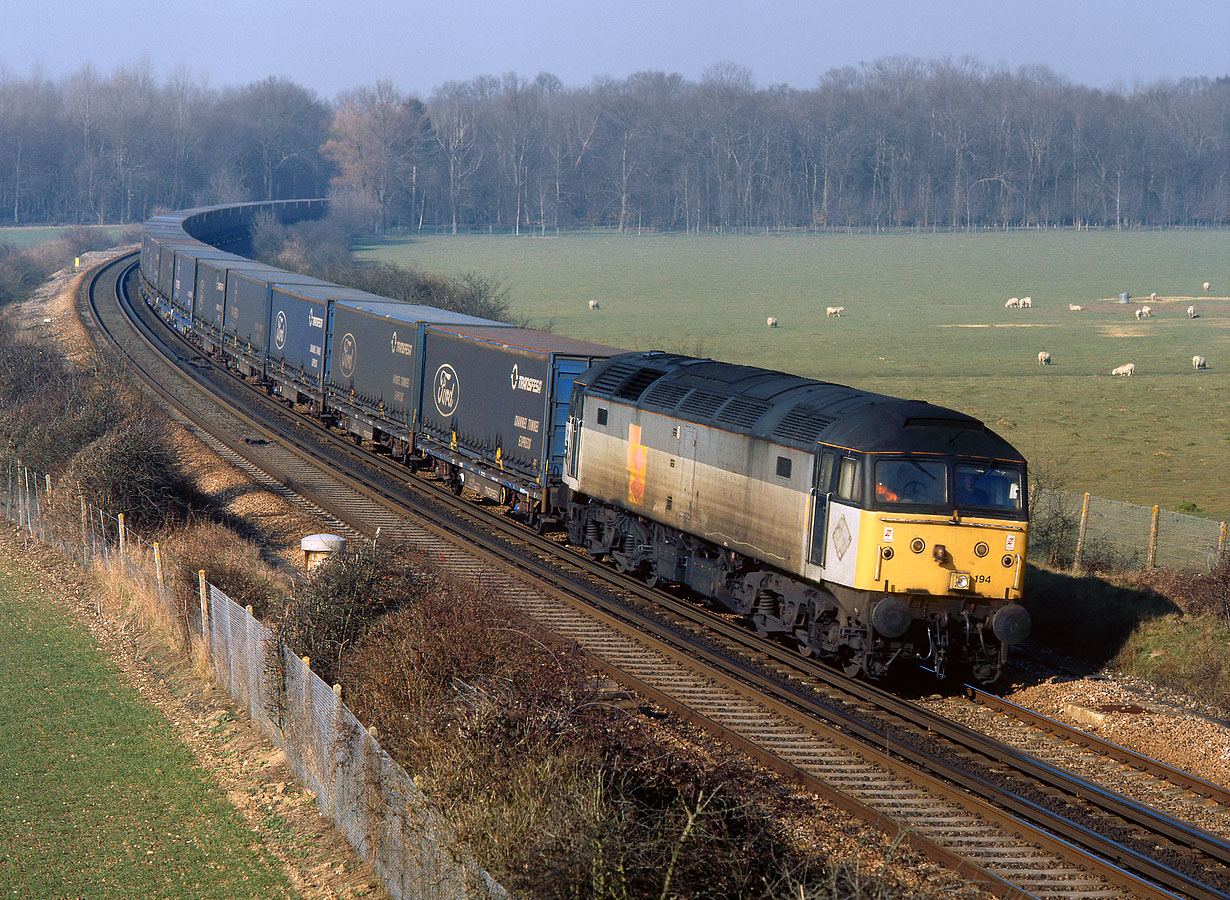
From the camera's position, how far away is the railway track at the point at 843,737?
11336 mm

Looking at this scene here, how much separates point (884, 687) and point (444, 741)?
8429 millimetres

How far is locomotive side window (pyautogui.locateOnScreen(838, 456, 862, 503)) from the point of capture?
51.2ft

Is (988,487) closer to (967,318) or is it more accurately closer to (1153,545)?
(1153,545)

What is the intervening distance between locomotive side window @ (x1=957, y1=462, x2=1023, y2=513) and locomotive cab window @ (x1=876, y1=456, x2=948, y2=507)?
0.88 ft

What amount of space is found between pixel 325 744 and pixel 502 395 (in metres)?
13.9

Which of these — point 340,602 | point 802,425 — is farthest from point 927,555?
point 340,602

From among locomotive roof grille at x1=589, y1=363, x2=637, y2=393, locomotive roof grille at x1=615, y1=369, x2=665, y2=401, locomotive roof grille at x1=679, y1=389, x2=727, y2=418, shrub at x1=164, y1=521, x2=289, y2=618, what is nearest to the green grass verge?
shrub at x1=164, y1=521, x2=289, y2=618

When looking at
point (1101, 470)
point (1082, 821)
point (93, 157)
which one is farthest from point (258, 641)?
point (93, 157)

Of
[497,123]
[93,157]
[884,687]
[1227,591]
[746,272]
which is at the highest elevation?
[497,123]

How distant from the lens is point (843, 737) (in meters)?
14.1

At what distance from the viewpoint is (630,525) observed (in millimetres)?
21531

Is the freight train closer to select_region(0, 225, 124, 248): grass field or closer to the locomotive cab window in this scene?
the locomotive cab window

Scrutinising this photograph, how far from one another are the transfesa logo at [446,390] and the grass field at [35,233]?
341ft

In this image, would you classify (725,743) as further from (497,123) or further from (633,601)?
(497,123)
